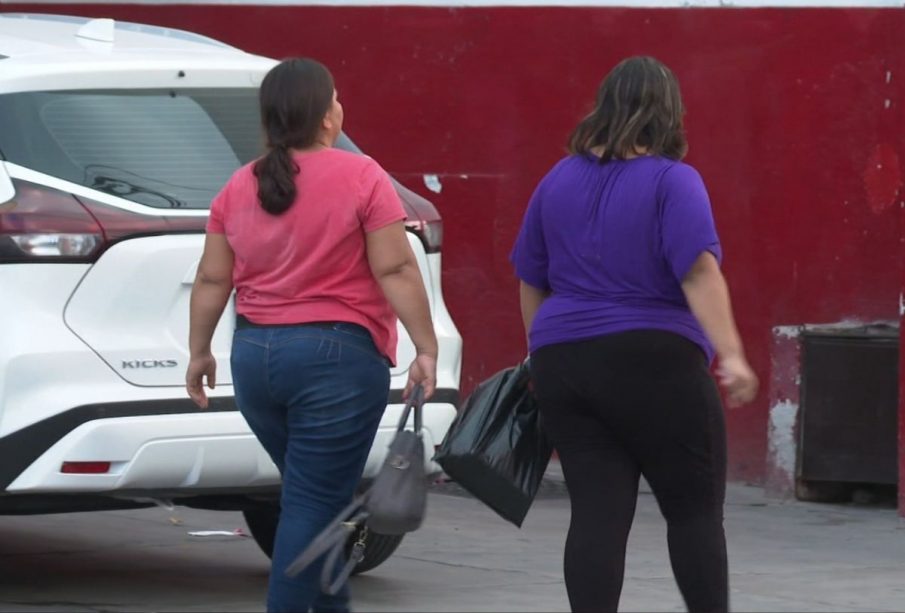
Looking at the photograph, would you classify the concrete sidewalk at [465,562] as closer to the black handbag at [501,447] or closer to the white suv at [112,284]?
the white suv at [112,284]

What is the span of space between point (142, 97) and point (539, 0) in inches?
133

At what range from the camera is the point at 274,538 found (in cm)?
658

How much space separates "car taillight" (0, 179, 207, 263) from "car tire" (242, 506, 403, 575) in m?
1.17

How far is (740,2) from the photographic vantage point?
854cm

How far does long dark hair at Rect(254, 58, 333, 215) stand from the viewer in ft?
15.6

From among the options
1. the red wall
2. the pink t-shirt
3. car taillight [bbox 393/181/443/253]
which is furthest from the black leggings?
the red wall

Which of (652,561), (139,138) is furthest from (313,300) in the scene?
(652,561)

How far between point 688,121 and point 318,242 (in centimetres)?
421

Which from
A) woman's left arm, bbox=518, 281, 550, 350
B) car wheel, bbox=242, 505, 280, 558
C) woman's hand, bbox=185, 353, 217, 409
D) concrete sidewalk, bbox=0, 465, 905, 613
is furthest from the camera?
car wheel, bbox=242, 505, 280, 558

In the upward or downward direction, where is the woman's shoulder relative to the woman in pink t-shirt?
upward

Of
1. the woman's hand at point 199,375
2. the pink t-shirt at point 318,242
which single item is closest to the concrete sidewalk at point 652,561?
the woman's hand at point 199,375

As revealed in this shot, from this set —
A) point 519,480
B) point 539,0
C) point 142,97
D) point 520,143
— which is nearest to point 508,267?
point 520,143

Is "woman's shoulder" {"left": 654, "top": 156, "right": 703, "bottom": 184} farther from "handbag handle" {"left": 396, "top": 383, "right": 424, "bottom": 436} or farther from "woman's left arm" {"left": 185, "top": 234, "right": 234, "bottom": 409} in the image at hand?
"woman's left arm" {"left": 185, "top": 234, "right": 234, "bottom": 409}

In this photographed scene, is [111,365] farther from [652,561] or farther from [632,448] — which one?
[652,561]
